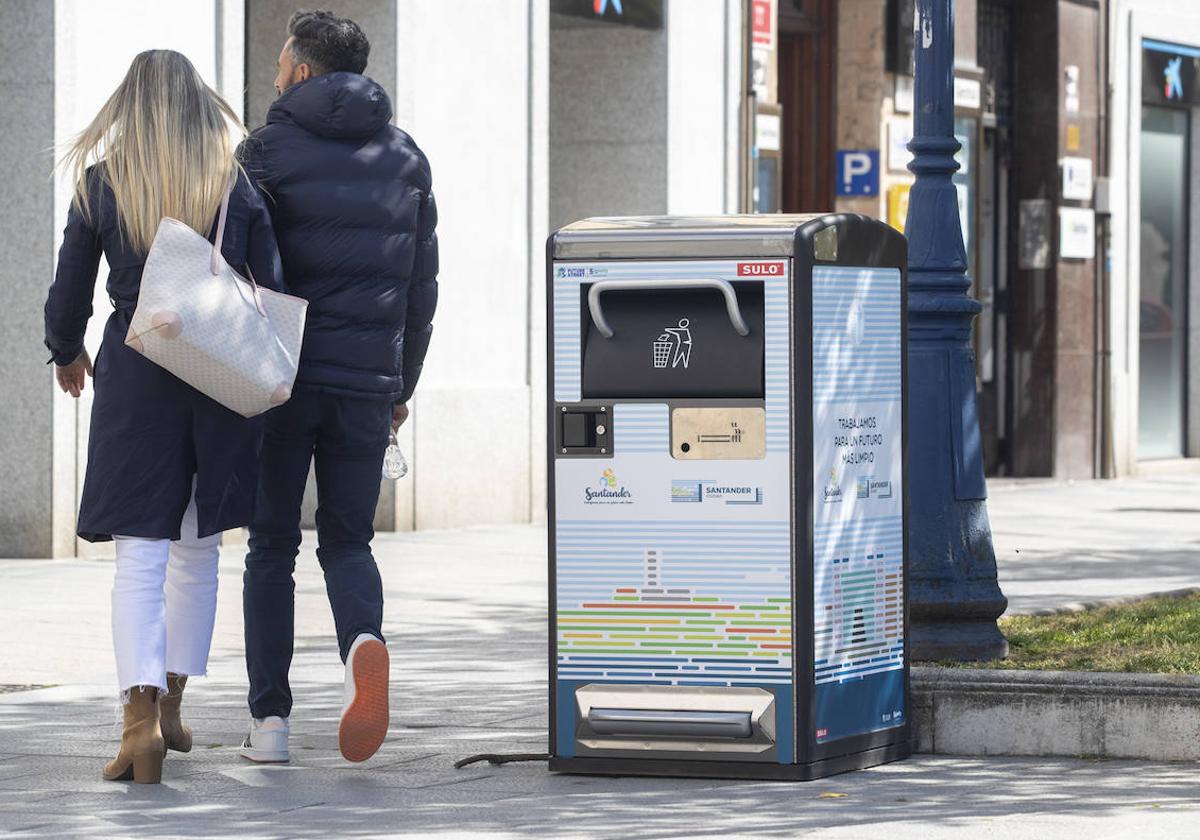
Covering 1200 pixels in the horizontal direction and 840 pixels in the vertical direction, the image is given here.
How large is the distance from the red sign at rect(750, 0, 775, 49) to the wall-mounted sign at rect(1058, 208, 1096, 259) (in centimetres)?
424

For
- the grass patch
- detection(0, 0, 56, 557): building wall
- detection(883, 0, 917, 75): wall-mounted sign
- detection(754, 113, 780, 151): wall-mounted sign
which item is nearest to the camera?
the grass patch

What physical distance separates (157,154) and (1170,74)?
61.5ft

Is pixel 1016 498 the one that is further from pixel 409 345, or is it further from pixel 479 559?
pixel 409 345

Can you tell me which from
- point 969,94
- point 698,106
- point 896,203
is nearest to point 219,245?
point 698,106

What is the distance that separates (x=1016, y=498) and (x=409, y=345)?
1281 cm

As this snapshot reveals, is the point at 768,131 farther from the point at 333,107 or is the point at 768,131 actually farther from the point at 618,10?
the point at 333,107

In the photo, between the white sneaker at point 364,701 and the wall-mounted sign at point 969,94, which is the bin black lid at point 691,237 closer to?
the white sneaker at point 364,701

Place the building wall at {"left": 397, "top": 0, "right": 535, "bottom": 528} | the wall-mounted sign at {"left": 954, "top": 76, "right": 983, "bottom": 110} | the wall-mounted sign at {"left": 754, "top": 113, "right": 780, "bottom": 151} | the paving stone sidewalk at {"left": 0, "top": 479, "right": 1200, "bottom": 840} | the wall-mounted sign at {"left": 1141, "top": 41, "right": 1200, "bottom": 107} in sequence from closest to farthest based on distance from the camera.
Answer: the paving stone sidewalk at {"left": 0, "top": 479, "right": 1200, "bottom": 840} → the building wall at {"left": 397, "top": 0, "right": 535, "bottom": 528} → the wall-mounted sign at {"left": 754, "top": 113, "right": 780, "bottom": 151} → the wall-mounted sign at {"left": 954, "top": 76, "right": 983, "bottom": 110} → the wall-mounted sign at {"left": 1141, "top": 41, "right": 1200, "bottom": 107}

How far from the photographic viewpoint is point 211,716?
7535mm

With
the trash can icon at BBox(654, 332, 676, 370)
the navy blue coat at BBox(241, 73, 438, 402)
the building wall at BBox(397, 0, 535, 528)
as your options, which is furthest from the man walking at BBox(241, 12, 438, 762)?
the building wall at BBox(397, 0, 535, 528)

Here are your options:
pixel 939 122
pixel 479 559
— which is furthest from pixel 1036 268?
pixel 939 122

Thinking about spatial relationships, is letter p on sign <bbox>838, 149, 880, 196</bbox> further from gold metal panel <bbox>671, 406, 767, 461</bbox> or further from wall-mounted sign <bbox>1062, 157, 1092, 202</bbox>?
gold metal panel <bbox>671, 406, 767, 461</bbox>

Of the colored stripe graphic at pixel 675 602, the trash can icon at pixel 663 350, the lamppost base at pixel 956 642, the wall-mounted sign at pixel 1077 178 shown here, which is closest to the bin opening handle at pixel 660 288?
the trash can icon at pixel 663 350

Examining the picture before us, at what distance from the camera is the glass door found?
23641 mm
